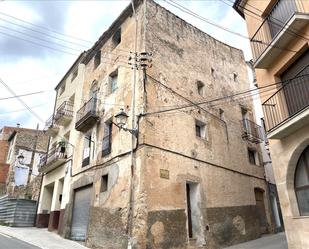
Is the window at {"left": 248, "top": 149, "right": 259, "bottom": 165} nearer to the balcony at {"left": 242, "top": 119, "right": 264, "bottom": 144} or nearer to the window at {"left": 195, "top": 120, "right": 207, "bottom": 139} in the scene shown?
the balcony at {"left": 242, "top": 119, "right": 264, "bottom": 144}

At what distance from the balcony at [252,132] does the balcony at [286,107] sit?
7181 millimetres

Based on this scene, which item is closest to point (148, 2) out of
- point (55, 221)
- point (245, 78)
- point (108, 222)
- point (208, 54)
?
Result: point (208, 54)

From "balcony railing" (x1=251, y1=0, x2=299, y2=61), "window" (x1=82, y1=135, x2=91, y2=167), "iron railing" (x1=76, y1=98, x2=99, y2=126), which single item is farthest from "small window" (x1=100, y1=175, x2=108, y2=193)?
"balcony railing" (x1=251, y1=0, x2=299, y2=61)

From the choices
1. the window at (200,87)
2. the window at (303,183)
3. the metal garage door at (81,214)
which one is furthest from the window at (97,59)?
the window at (303,183)

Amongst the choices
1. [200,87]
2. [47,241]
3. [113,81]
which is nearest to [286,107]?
[200,87]

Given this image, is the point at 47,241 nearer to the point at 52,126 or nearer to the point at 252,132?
the point at 52,126

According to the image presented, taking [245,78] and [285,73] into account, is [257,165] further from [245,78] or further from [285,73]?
[285,73]

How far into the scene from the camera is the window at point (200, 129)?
12.5m

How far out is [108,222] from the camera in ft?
31.9

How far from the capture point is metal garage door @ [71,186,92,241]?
11539 mm

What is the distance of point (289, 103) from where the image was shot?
7.79 m

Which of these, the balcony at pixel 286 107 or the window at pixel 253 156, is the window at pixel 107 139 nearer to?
the balcony at pixel 286 107

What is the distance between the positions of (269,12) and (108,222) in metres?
8.84

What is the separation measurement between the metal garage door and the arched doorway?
8.15 metres
